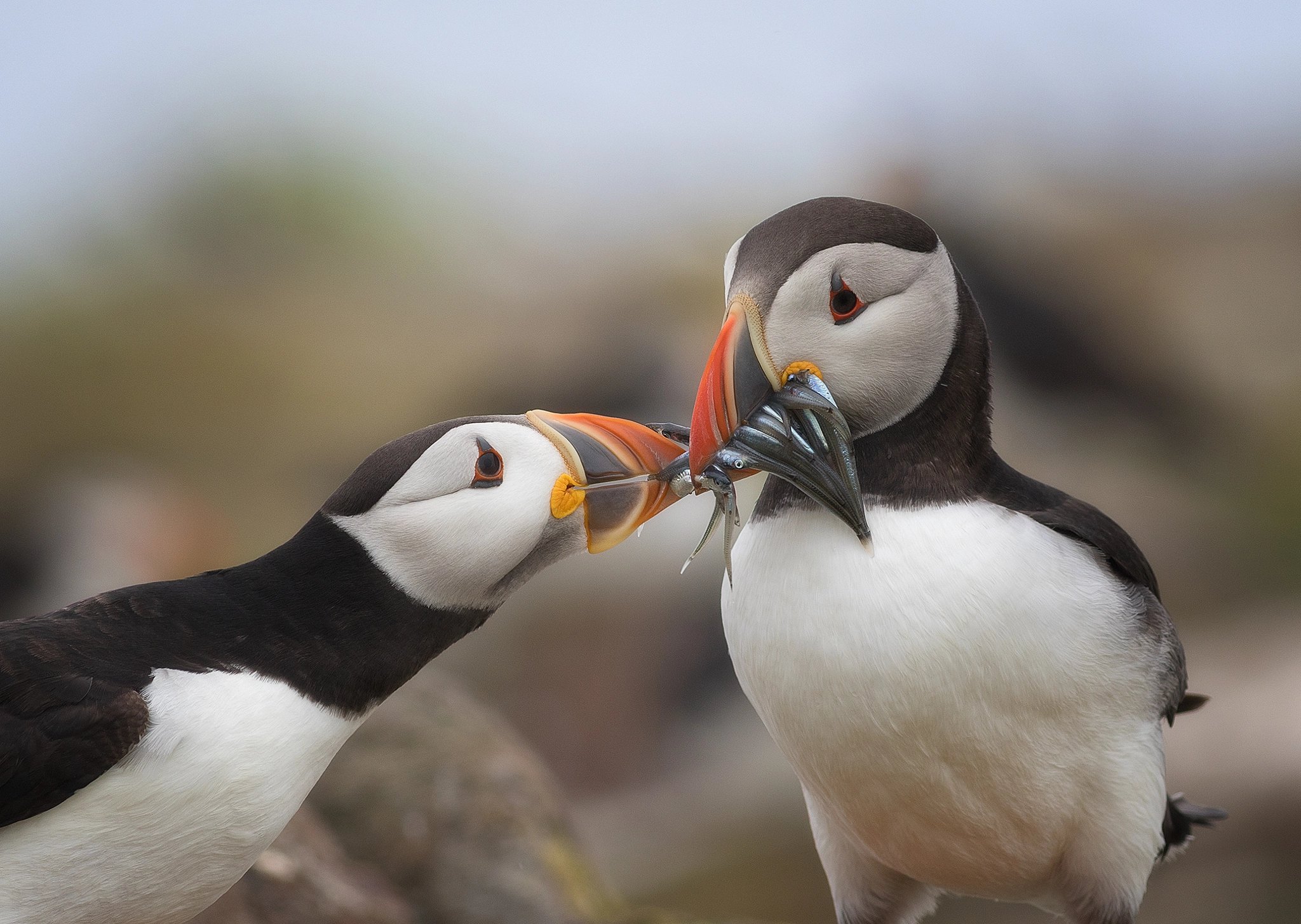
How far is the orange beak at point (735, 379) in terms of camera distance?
2.34 m

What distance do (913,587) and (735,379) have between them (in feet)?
1.89

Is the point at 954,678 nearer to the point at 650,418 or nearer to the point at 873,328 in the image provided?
the point at 873,328

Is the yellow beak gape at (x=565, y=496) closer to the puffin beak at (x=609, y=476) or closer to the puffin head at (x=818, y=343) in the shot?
the puffin beak at (x=609, y=476)

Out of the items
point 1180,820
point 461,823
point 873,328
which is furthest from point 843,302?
point 461,823

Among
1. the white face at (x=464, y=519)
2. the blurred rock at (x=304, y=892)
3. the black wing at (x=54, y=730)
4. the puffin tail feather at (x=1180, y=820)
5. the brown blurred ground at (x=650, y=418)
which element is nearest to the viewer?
the black wing at (x=54, y=730)

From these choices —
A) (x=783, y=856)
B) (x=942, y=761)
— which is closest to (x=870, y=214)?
(x=942, y=761)

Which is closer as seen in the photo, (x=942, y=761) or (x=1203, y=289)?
(x=942, y=761)

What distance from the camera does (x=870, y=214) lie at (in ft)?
8.07

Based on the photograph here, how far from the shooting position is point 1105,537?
2768mm

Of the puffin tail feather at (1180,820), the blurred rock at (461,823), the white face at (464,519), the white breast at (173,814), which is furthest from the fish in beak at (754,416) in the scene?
the blurred rock at (461,823)

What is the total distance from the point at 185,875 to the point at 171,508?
20.9ft

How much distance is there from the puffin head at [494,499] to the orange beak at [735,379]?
274 mm

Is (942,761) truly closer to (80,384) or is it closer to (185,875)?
(185,875)

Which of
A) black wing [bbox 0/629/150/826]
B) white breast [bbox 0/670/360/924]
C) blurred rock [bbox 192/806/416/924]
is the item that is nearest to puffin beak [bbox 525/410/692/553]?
white breast [bbox 0/670/360/924]
